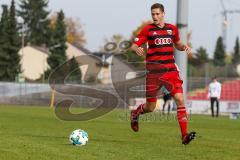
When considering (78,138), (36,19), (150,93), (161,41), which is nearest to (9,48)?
(36,19)

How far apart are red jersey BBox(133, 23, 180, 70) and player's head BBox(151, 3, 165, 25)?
0.74ft

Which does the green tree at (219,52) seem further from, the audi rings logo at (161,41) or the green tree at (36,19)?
the audi rings logo at (161,41)

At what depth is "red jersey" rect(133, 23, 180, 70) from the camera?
10.6 metres

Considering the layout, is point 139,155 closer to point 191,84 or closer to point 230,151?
point 230,151

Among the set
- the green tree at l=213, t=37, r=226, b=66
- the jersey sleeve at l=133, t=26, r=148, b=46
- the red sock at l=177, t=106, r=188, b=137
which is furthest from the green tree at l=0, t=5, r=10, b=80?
the red sock at l=177, t=106, r=188, b=137

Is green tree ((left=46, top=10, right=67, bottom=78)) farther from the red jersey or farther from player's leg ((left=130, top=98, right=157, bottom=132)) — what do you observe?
the red jersey

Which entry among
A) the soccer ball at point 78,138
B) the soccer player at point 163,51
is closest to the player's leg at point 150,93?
the soccer player at point 163,51

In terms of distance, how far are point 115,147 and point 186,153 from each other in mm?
1397

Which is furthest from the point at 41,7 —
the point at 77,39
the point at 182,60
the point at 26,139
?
the point at 26,139

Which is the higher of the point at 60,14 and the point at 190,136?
the point at 60,14

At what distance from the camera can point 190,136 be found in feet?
32.6

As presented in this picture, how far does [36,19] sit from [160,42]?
116 m

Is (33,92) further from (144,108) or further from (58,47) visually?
(144,108)

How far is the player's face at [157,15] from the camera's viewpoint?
34.1 feet
